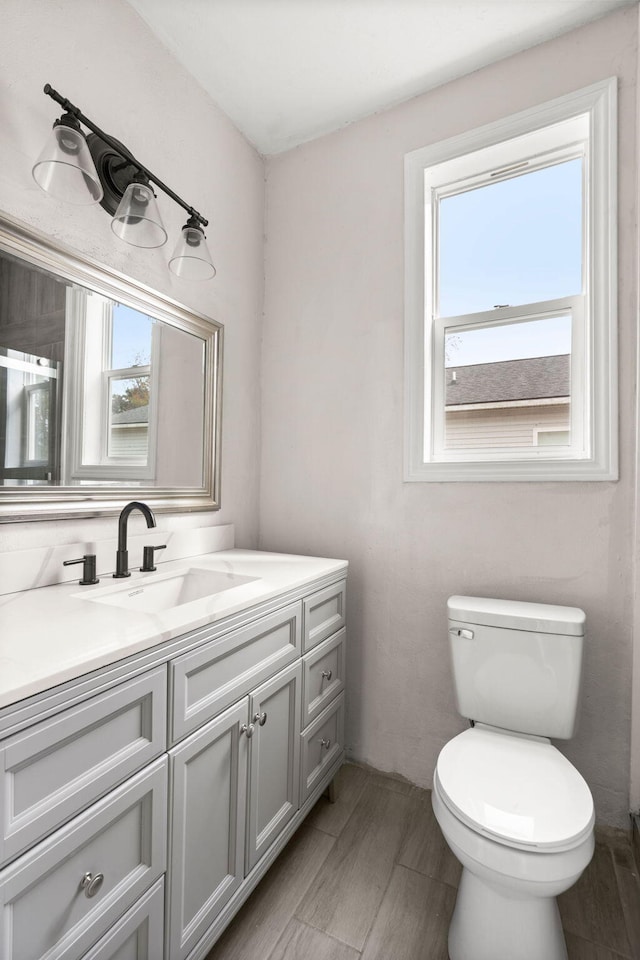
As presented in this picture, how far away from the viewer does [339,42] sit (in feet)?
5.23

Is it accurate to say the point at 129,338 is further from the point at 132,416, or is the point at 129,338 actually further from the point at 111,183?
the point at 111,183

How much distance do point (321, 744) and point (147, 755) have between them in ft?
2.84

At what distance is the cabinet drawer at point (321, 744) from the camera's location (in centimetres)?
145

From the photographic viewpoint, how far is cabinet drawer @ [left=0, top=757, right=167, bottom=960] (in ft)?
2.18

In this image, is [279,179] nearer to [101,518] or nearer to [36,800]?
[101,518]

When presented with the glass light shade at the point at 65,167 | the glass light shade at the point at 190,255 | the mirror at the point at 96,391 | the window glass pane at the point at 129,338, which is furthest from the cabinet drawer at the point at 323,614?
the glass light shade at the point at 65,167

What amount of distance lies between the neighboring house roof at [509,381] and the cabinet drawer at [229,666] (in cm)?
105

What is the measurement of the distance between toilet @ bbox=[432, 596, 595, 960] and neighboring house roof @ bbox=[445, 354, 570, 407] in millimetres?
756

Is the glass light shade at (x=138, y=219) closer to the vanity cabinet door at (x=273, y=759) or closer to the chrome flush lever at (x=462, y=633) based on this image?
the vanity cabinet door at (x=273, y=759)

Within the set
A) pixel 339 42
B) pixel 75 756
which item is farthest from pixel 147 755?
Answer: pixel 339 42

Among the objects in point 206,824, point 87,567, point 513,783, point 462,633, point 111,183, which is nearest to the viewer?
point 206,824

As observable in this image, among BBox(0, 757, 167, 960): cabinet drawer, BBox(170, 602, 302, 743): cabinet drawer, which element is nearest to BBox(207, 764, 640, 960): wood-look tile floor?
BBox(0, 757, 167, 960): cabinet drawer

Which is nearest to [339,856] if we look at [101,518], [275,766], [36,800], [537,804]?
[275,766]

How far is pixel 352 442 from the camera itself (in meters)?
1.89
